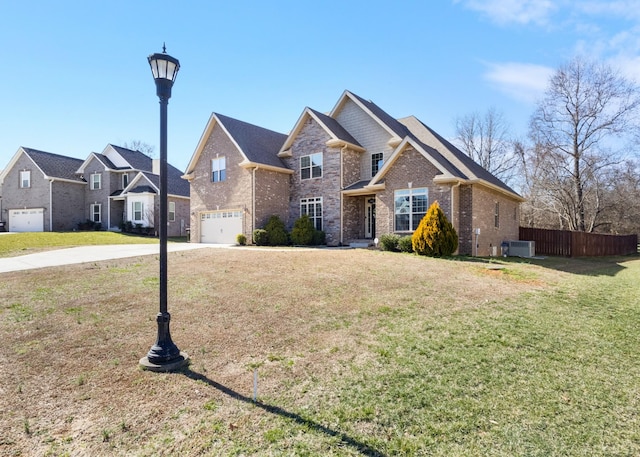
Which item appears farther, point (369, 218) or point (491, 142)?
point (491, 142)

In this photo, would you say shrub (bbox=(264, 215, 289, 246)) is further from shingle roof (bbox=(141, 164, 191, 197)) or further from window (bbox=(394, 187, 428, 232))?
shingle roof (bbox=(141, 164, 191, 197))

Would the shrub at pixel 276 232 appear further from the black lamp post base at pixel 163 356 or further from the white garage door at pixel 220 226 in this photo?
the black lamp post base at pixel 163 356

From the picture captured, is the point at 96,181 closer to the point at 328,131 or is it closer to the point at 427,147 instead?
the point at 328,131

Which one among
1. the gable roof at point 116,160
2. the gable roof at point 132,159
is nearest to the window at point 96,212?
the gable roof at point 116,160

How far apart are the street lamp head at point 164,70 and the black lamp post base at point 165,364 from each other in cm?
355

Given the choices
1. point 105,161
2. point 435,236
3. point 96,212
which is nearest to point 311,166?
point 435,236

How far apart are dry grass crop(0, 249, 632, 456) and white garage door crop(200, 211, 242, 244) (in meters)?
10.9

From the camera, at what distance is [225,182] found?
22453 mm

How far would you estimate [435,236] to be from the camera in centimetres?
1498

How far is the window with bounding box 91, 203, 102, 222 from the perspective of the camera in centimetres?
3391

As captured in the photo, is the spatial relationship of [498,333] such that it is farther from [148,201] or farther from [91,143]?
[91,143]

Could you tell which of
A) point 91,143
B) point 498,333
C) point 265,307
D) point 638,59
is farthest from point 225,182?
point 638,59

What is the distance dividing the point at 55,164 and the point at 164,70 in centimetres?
3704

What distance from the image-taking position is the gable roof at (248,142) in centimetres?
2117
